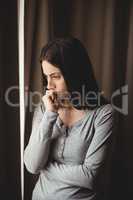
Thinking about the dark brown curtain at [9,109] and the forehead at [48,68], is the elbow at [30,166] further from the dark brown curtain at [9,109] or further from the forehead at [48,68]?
the forehead at [48,68]

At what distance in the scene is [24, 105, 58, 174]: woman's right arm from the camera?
3.88ft

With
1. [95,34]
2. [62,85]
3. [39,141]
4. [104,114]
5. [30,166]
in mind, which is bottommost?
[30,166]

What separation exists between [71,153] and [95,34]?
1.76 feet

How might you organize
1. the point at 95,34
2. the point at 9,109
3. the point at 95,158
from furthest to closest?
the point at 9,109
the point at 95,34
the point at 95,158

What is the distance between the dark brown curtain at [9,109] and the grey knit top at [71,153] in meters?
0.16

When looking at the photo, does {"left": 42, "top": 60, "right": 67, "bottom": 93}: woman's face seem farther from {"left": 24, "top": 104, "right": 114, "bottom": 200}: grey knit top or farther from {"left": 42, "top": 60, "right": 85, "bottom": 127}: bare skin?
{"left": 24, "top": 104, "right": 114, "bottom": 200}: grey knit top

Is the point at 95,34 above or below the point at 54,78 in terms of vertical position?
above

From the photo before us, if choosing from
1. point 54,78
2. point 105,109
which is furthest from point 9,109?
point 105,109

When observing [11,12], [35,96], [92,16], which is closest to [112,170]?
[35,96]

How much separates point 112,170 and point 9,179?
51 cm

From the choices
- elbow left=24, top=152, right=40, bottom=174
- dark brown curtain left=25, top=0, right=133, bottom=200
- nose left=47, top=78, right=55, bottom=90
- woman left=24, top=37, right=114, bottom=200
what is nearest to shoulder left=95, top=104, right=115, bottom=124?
woman left=24, top=37, right=114, bottom=200

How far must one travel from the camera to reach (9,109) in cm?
143

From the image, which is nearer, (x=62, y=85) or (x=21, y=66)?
(x=62, y=85)

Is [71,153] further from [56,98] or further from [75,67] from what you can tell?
[75,67]
